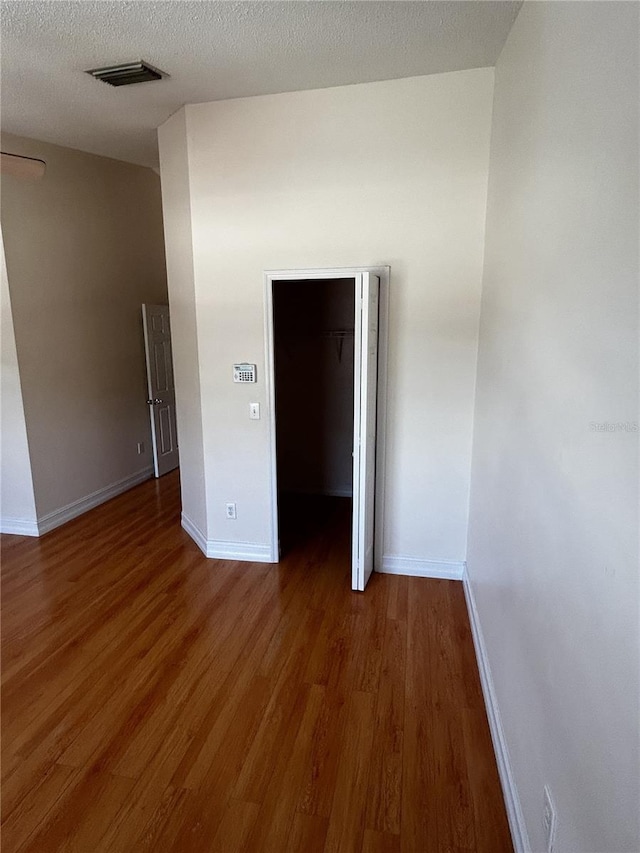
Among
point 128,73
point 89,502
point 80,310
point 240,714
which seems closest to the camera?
point 240,714

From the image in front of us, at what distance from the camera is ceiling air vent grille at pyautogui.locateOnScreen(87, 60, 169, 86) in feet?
8.30

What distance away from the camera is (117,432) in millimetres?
4895

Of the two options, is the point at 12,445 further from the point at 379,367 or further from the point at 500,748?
the point at 500,748

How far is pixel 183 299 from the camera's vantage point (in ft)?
11.2

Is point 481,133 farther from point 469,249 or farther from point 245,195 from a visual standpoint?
point 245,195

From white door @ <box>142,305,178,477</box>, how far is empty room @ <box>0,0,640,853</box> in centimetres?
50

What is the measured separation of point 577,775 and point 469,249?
102 inches

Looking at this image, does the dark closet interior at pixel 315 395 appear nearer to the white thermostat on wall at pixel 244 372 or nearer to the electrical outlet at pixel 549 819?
the white thermostat on wall at pixel 244 372

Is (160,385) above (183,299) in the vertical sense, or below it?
below

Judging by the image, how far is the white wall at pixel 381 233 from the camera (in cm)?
279

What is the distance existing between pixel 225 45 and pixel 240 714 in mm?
3199

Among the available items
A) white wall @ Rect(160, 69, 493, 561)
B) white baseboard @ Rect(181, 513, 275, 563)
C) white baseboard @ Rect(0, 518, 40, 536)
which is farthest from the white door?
white baseboard @ Rect(181, 513, 275, 563)

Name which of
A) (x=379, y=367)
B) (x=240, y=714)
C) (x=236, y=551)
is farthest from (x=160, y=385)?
(x=240, y=714)

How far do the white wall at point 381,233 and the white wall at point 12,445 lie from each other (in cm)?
156
